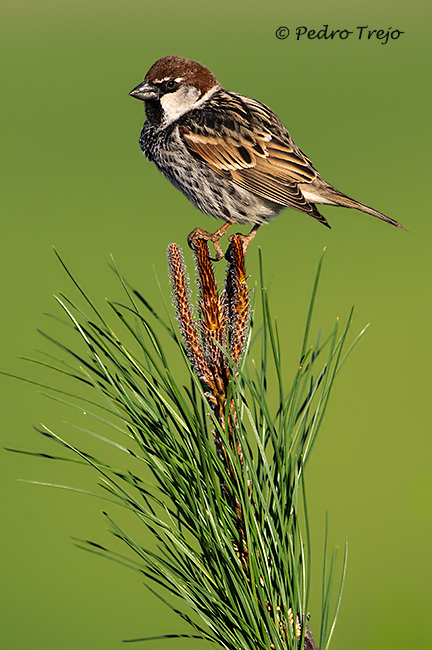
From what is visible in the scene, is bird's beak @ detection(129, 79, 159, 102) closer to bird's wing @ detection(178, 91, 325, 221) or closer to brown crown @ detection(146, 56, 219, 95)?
brown crown @ detection(146, 56, 219, 95)

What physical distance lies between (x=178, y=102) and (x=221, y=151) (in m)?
0.21

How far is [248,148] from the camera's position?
2545 mm

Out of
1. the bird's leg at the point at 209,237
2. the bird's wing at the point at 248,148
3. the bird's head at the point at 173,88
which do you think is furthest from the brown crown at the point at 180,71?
the bird's leg at the point at 209,237

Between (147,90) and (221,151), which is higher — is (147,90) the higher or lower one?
the higher one

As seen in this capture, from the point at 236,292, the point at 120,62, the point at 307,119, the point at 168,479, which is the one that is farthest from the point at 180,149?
the point at 120,62

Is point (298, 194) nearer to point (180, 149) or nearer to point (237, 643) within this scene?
point (180, 149)

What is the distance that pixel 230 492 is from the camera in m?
1.30

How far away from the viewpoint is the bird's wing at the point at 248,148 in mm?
2395

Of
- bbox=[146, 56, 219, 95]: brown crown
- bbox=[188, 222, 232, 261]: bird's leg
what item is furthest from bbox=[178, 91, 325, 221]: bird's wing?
bbox=[188, 222, 232, 261]: bird's leg

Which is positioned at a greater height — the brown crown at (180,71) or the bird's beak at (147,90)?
the brown crown at (180,71)

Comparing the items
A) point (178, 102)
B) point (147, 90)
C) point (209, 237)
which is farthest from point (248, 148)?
point (209, 237)

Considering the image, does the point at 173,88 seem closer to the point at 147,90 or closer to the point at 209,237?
the point at 147,90

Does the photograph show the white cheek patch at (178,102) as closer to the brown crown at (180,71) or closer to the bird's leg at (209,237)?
the brown crown at (180,71)

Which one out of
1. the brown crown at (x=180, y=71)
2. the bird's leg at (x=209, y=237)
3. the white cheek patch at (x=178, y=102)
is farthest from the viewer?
the white cheek patch at (x=178, y=102)
